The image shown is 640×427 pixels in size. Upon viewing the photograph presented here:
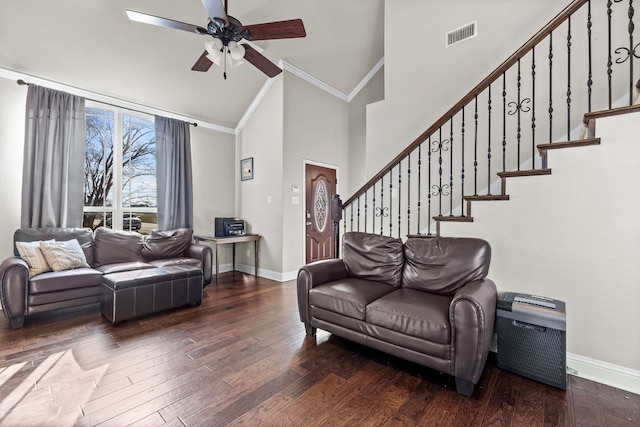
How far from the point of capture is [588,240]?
204cm

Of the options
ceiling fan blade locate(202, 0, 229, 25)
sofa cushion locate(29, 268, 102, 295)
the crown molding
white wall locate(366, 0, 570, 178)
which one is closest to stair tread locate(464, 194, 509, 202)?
white wall locate(366, 0, 570, 178)

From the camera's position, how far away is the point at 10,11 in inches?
117

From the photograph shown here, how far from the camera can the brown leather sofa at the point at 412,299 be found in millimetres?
1813

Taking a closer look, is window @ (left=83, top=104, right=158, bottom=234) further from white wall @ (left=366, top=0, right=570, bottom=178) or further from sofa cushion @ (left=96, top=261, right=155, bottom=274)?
white wall @ (left=366, top=0, right=570, bottom=178)

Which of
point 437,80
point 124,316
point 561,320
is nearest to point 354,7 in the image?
point 437,80

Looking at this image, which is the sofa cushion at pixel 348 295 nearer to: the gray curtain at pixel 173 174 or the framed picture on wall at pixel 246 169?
the gray curtain at pixel 173 174

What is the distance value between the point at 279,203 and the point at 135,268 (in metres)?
2.20

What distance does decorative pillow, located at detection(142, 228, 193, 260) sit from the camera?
4.18 m

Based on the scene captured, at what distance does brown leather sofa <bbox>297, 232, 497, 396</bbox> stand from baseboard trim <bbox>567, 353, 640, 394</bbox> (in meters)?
0.63

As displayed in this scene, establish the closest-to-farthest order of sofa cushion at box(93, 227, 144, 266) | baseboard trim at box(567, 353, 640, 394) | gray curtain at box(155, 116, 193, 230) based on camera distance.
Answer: baseboard trim at box(567, 353, 640, 394)
sofa cushion at box(93, 227, 144, 266)
gray curtain at box(155, 116, 193, 230)

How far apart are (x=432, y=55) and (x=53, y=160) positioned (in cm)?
504

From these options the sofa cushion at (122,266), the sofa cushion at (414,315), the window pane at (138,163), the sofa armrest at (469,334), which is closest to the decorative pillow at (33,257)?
the sofa cushion at (122,266)

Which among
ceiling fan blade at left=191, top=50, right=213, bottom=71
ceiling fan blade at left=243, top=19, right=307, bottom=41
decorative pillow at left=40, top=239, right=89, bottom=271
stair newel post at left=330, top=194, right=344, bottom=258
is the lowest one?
decorative pillow at left=40, top=239, right=89, bottom=271

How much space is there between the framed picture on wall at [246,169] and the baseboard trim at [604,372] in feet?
15.8
